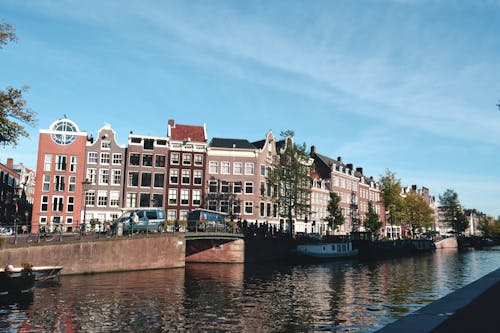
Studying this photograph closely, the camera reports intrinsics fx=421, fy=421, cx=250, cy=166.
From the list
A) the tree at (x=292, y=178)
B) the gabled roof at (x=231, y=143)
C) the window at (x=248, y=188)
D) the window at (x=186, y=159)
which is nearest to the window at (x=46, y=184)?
the window at (x=186, y=159)

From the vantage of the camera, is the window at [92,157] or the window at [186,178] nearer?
the window at [92,157]

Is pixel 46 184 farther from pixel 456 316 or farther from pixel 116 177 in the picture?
pixel 456 316

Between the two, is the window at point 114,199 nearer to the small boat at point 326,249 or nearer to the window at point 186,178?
the window at point 186,178

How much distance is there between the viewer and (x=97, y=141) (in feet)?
214

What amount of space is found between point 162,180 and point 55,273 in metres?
37.3

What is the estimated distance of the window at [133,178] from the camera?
211ft

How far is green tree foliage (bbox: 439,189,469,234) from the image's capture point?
4702 inches

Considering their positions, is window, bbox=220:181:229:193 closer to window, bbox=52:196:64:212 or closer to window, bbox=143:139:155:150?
window, bbox=143:139:155:150

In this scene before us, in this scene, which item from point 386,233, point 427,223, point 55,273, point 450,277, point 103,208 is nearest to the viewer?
point 55,273

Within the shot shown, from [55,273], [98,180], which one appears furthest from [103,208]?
[55,273]

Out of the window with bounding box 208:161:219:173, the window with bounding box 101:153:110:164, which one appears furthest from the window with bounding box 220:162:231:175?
the window with bounding box 101:153:110:164

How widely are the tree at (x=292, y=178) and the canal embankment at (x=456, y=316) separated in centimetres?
4636

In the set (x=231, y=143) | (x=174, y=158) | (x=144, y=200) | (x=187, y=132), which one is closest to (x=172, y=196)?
(x=144, y=200)

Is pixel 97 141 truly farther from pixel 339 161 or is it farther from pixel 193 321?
pixel 339 161
